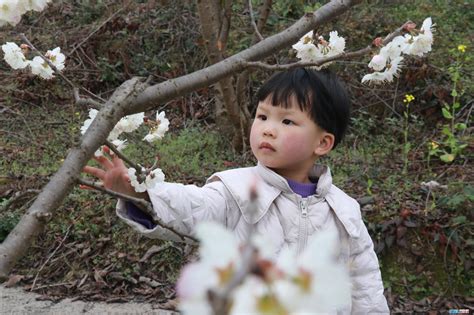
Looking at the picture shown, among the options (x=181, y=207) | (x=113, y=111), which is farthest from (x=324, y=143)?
(x=113, y=111)

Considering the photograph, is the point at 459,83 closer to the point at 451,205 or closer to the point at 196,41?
the point at 451,205

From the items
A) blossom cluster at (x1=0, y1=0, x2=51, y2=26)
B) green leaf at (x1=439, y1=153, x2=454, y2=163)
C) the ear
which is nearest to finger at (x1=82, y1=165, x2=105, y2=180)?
blossom cluster at (x1=0, y1=0, x2=51, y2=26)

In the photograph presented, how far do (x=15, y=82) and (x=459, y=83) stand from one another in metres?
4.04

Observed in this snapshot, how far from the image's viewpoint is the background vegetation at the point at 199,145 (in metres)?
3.39

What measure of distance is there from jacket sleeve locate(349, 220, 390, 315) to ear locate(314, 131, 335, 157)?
0.94 ft

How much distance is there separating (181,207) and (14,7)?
0.67m

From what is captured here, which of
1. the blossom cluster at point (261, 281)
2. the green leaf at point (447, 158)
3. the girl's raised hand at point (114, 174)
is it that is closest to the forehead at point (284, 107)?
the girl's raised hand at point (114, 174)

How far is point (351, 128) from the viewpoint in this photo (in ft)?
16.8

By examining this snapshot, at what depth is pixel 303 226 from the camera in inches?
76.9

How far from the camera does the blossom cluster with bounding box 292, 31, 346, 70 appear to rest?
2.20m

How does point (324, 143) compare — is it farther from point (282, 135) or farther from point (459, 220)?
point (459, 220)

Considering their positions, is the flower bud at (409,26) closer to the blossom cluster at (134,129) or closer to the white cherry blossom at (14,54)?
the blossom cluster at (134,129)

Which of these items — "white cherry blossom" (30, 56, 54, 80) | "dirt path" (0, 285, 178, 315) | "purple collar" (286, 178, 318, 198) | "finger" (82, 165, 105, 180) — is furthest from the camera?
"dirt path" (0, 285, 178, 315)

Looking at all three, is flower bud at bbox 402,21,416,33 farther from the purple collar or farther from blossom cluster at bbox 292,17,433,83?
the purple collar
